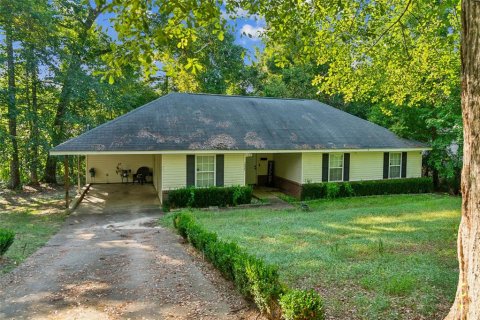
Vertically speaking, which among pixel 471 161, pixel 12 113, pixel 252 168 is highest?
pixel 12 113

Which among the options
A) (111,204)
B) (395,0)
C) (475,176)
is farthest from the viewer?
(111,204)

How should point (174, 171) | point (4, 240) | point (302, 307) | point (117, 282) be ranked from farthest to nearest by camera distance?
1. point (174, 171)
2. point (4, 240)
3. point (117, 282)
4. point (302, 307)

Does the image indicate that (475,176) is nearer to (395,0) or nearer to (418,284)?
(418,284)

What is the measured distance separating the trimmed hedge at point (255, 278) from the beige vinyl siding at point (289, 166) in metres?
10.4

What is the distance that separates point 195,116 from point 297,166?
5.87 m

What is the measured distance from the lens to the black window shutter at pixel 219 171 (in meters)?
16.0

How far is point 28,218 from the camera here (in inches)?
535

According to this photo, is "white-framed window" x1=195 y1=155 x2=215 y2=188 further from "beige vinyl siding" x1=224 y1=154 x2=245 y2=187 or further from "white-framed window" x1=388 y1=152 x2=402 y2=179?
"white-framed window" x1=388 y1=152 x2=402 y2=179

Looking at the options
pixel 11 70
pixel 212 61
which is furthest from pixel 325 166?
pixel 11 70

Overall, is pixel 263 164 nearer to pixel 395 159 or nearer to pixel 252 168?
pixel 252 168

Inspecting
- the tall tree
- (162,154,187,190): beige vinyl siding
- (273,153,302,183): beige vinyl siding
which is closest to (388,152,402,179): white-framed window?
(273,153,302,183): beige vinyl siding

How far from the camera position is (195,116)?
17781 millimetres

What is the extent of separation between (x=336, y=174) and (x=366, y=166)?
1.95 m

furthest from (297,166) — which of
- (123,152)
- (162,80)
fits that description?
(162,80)
